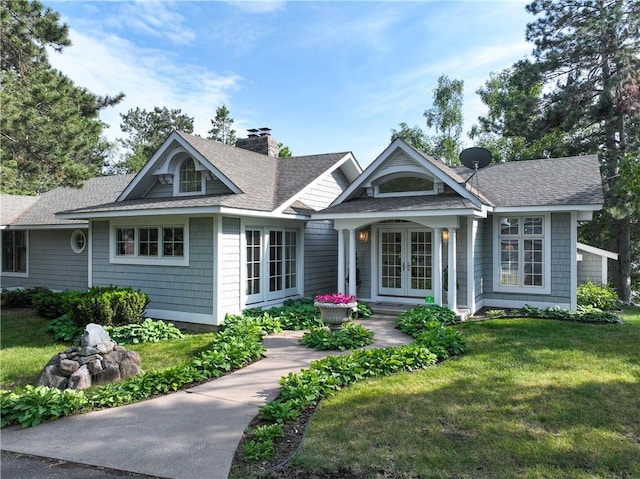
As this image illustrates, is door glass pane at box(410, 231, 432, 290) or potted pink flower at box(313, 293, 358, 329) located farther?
door glass pane at box(410, 231, 432, 290)

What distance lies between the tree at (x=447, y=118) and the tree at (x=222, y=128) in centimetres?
2140

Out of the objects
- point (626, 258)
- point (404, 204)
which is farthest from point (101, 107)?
point (626, 258)

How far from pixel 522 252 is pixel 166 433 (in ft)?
32.3

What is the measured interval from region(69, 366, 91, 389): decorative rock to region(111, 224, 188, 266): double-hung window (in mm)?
3897

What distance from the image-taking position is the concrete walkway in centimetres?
390

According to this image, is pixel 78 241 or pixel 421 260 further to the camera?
pixel 78 241

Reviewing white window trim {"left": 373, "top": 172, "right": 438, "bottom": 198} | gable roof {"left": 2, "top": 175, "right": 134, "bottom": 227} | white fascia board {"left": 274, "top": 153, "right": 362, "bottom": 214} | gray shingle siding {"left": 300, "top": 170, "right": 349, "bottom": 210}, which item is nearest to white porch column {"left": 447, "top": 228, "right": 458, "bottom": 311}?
white window trim {"left": 373, "top": 172, "right": 438, "bottom": 198}

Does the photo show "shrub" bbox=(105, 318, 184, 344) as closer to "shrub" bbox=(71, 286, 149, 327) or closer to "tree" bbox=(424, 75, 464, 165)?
"shrub" bbox=(71, 286, 149, 327)

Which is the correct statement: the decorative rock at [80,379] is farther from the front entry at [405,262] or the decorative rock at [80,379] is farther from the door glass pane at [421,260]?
the door glass pane at [421,260]

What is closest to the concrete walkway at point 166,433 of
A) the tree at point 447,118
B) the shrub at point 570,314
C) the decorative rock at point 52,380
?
the decorative rock at point 52,380

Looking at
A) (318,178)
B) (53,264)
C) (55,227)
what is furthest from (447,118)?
(53,264)

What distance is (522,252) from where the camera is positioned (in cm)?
1141

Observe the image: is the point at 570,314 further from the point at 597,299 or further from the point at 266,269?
the point at 266,269

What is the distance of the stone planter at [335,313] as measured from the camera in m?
8.59
